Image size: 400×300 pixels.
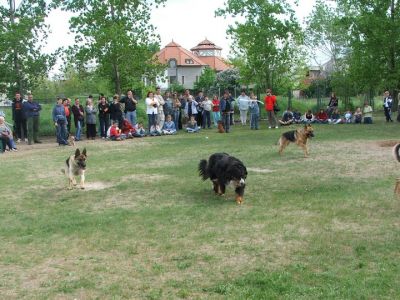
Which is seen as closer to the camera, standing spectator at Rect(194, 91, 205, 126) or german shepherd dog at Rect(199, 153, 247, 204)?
german shepherd dog at Rect(199, 153, 247, 204)

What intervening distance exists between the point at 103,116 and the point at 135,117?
4.56 feet

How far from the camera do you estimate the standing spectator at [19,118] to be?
19.8 meters

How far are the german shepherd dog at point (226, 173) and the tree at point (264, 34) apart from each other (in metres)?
18.1

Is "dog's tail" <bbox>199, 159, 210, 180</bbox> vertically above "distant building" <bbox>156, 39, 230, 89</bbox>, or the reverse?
"distant building" <bbox>156, 39, 230, 89</bbox>

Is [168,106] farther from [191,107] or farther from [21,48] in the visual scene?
[21,48]

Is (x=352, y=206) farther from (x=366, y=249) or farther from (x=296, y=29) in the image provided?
(x=296, y=29)

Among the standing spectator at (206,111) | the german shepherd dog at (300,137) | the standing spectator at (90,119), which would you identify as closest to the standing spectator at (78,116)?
the standing spectator at (90,119)

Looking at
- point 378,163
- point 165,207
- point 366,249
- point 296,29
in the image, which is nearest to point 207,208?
point 165,207

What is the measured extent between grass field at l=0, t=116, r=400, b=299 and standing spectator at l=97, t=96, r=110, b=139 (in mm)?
8006

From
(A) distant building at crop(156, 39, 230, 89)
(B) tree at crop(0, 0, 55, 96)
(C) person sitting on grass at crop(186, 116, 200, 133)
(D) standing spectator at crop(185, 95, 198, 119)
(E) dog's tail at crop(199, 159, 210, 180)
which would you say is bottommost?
(E) dog's tail at crop(199, 159, 210, 180)

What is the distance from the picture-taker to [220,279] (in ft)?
16.8

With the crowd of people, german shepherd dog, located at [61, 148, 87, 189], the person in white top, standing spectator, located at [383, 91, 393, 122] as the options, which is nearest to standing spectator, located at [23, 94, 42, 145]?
the crowd of people

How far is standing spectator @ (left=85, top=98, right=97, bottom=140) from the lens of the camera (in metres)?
20.6

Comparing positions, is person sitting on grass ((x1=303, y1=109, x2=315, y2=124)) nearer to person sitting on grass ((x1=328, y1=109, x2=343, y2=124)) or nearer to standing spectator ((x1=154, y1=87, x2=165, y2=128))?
person sitting on grass ((x1=328, y1=109, x2=343, y2=124))
